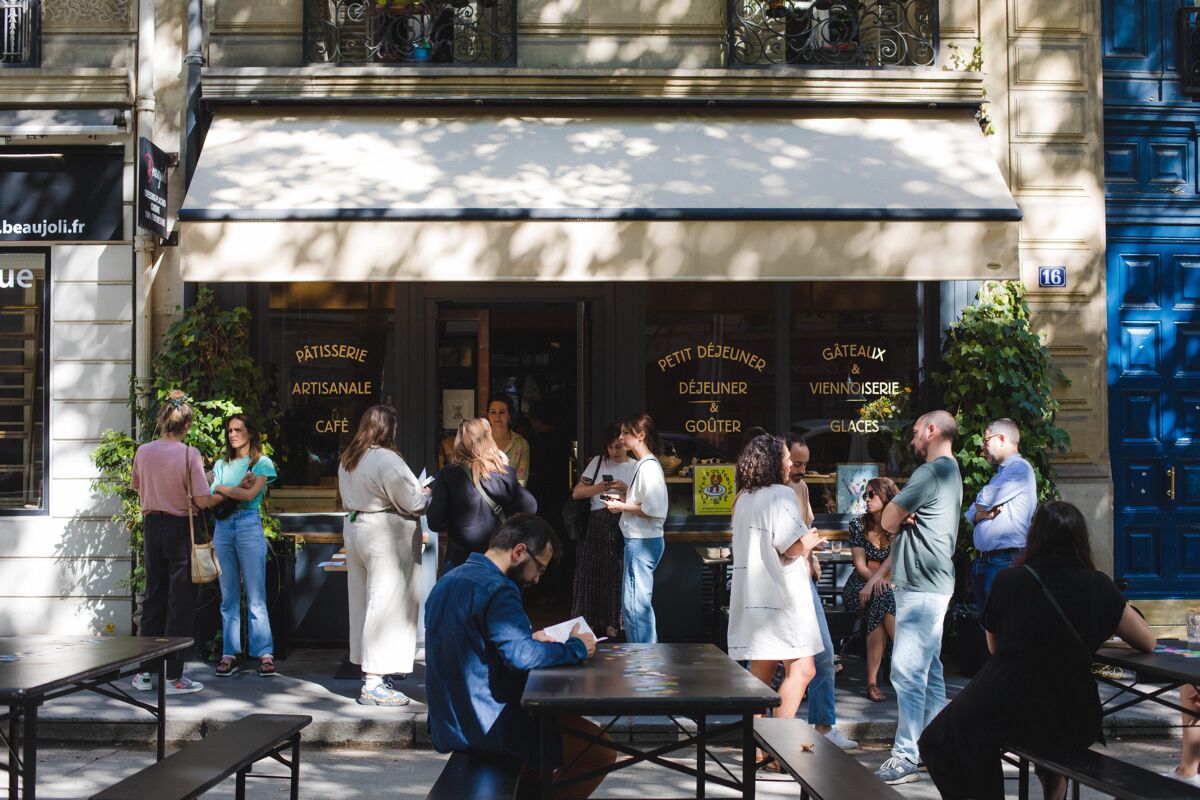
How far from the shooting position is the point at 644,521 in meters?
9.02

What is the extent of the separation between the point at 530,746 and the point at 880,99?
22.0 ft

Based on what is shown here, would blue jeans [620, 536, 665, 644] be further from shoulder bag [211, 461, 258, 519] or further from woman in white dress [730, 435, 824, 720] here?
shoulder bag [211, 461, 258, 519]

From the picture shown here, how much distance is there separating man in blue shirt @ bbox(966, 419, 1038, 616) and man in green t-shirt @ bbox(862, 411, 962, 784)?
4.10ft

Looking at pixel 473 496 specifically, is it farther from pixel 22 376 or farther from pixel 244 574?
pixel 22 376

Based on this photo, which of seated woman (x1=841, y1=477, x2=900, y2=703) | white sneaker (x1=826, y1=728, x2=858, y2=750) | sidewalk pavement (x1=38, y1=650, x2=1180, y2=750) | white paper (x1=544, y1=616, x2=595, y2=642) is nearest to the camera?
white paper (x1=544, y1=616, x2=595, y2=642)

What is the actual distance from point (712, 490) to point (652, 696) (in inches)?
227

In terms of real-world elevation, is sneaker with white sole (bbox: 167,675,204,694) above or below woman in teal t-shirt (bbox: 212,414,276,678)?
below

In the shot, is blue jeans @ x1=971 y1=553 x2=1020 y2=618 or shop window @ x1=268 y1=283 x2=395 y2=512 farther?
shop window @ x1=268 y1=283 x2=395 y2=512

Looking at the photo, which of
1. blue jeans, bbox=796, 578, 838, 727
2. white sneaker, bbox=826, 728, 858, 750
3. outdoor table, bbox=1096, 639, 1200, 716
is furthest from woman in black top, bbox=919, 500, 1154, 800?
white sneaker, bbox=826, 728, 858, 750

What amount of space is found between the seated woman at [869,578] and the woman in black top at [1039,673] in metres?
3.20

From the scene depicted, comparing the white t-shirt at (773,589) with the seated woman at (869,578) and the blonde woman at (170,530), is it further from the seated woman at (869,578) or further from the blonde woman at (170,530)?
the blonde woman at (170,530)

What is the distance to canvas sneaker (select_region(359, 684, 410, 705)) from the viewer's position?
8.31 m

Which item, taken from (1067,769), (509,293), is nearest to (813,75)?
(509,293)

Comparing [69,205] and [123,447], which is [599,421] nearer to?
[123,447]
